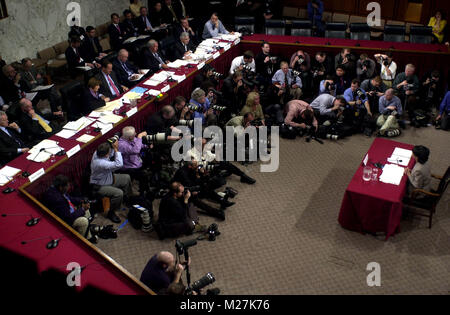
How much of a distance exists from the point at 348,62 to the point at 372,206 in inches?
160

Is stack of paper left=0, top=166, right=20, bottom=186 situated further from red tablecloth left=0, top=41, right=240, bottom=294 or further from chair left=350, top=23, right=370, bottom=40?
chair left=350, top=23, right=370, bottom=40

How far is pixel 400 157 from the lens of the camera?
6.56m

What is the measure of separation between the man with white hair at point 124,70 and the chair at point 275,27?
162 inches

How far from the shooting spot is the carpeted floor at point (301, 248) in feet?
17.9

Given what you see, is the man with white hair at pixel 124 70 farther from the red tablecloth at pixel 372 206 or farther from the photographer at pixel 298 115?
the red tablecloth at pixel 372 206

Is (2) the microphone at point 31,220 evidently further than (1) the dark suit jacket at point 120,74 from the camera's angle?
No

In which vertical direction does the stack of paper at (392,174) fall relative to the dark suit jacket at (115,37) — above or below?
below

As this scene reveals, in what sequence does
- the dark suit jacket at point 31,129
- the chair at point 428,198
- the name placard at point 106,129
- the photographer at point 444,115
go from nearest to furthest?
1. the chair at point 428,198
2. the name placard at point 106,129
3. the dark suit jacket at point 31,129
4. the photographer at point 444,115

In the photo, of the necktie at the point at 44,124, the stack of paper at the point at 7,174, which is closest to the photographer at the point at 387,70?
the necktie at the point at 44,124

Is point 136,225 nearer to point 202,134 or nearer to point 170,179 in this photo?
point 170,179

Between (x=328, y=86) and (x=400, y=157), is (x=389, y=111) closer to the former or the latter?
(x=328, y=86)

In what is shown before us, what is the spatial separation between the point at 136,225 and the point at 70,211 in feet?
3.09

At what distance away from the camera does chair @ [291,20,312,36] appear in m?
11.2
